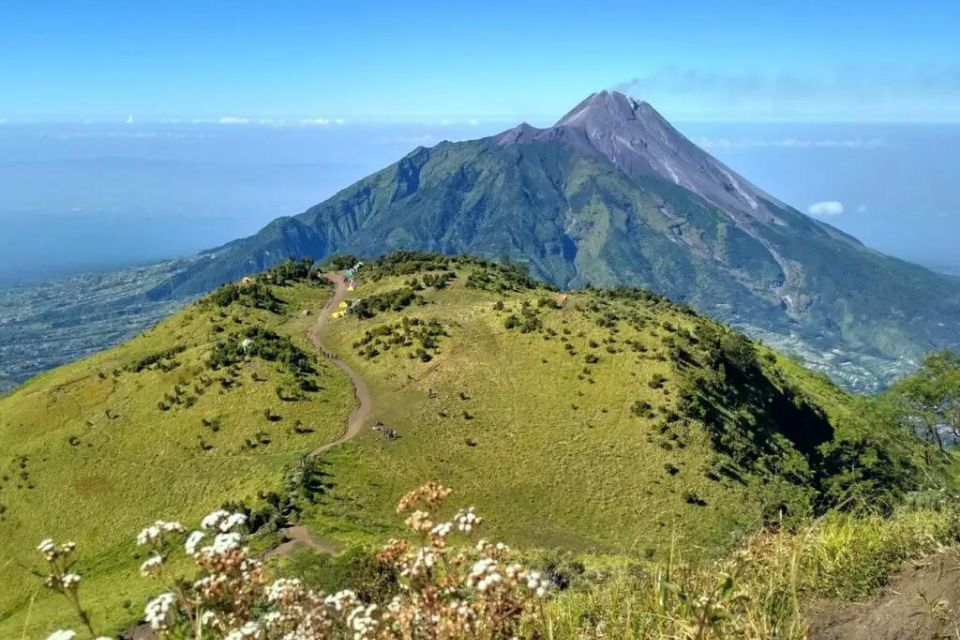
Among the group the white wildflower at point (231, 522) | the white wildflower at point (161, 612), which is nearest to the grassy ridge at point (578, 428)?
the white wildflower at point (231, 522)

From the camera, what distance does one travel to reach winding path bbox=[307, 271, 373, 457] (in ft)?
143

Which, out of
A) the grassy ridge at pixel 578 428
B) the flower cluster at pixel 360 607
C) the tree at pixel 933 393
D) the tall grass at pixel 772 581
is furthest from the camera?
the tree at pixel 933 393

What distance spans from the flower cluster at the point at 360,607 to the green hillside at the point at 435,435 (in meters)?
25.1

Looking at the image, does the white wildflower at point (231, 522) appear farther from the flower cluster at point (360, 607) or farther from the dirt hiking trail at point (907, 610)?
the dirt hiking trail at point (907, 610)

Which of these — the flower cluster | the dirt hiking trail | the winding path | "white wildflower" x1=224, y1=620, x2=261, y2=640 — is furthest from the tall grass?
the winding path

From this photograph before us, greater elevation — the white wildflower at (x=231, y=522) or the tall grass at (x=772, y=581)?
the white wildflower at (x=231, y=522)

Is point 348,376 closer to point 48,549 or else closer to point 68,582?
point 48,549

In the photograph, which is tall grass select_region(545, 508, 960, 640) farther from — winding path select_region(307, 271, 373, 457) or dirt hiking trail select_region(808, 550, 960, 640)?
winding path select_region(307, 271, 373, 457)

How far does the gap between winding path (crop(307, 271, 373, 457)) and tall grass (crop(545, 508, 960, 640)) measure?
35.8 meters

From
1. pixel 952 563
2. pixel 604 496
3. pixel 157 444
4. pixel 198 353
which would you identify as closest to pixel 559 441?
pixel 604 496

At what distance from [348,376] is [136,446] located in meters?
15.1

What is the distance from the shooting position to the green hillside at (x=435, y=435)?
3644 cm

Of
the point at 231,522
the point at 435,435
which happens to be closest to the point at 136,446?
the point at 435,435

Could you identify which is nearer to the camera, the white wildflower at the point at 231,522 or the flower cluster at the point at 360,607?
the flower cluster at the point at 360,607
